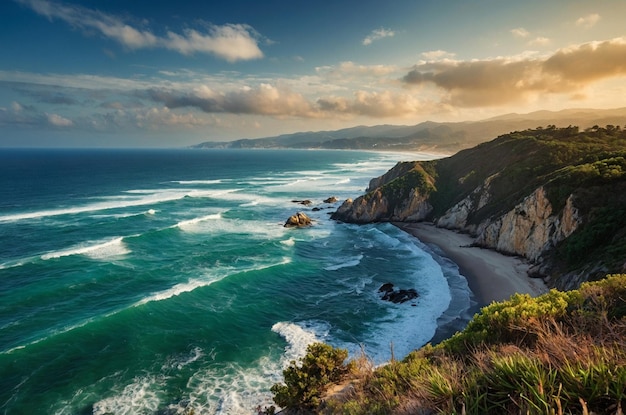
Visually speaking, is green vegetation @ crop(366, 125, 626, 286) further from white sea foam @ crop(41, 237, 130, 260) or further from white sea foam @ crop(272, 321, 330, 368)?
white sea foam @ crop(41, 237, 130, 260)

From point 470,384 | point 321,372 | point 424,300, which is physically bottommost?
point 424,300

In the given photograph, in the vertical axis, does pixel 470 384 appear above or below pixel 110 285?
above

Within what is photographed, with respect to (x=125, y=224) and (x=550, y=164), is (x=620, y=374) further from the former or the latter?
(x=125, y=224)

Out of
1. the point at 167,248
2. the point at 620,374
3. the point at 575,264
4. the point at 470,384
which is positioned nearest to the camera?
the point at 620,374

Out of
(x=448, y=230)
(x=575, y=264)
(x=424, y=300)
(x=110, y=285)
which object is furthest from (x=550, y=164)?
(x=110, y=285)

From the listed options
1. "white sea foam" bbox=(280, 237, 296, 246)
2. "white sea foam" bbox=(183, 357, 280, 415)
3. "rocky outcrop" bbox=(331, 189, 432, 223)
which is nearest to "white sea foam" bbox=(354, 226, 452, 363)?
"white sea foam" bbox=(183, 357, 280, 415)

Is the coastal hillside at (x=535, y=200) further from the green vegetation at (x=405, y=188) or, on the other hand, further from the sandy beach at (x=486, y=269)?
the sandy beach at (x=486, y=269)

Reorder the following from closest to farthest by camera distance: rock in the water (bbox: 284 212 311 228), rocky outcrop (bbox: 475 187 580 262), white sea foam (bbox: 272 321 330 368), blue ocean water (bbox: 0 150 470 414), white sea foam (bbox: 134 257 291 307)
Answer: blue ocean water (bbox: 0 150 470 414) < white sea foam (bbox: 272 321 330 368) < white sea foam (bbox: 134 257 291 307) < rocky outcrop (bbox: 475 187 580 262) < rock in the water (bbox: 284 212 311 228)
